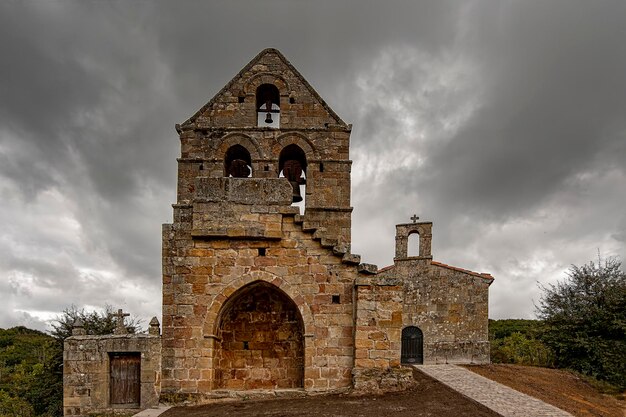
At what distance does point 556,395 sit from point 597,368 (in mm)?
4922

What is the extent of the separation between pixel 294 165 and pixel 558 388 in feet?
33.3

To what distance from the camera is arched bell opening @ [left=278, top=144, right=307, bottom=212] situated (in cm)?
1534

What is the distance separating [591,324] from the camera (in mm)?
15875

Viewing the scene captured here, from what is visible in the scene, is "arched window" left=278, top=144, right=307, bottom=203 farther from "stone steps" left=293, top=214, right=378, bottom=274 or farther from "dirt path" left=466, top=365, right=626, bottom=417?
"dirt path" left=466, top=365, right=626, bottom=417

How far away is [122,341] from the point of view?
33.6ft

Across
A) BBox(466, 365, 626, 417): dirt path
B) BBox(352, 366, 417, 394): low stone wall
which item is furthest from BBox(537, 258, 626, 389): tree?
BBox(352, 366, 417, 394): low stone wall

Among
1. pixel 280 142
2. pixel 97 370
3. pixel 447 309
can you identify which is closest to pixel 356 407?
pixel 97 370

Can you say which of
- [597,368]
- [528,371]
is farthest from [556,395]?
[597,368]

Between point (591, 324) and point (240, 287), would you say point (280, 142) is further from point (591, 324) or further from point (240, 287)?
point (591, 324)

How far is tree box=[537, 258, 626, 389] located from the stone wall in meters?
13.5

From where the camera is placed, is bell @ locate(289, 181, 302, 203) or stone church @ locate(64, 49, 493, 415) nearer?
stone church @ locate(64, 49, 493, 415)

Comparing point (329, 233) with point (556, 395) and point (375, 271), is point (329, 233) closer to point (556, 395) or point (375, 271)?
point (375, 271)

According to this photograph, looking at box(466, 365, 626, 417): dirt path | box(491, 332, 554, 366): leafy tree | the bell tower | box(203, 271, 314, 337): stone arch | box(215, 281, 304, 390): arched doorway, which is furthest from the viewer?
box(491, 332, 554, 366): leafy tree

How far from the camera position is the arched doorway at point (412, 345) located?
718 inches
